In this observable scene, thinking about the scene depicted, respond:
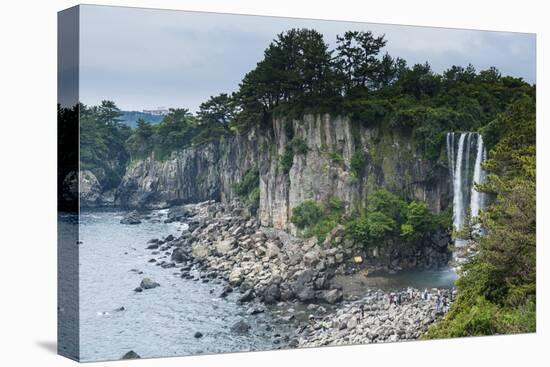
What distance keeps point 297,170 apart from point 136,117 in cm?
219

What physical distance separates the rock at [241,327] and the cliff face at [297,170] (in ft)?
4.25

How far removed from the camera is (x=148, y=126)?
11.5m

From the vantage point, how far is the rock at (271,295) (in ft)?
39.1

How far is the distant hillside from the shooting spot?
11352 millimetres

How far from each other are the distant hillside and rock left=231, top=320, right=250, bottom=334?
256 centimetres

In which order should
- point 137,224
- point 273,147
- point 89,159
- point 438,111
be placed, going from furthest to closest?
1. point 438,111
2. point 273,147
3. point 137,224
4. point 89,159

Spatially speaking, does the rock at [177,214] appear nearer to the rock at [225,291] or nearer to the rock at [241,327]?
the rock at [225,291]

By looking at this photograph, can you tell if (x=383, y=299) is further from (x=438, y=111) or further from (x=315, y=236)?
(x=438, y=111)

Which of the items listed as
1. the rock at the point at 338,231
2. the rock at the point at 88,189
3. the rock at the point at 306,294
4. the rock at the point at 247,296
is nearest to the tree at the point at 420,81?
the rock at the point at 338,231

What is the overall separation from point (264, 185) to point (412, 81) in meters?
2.44

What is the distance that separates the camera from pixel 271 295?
12.0 m

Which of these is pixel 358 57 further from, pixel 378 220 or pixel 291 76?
pixel 378 220

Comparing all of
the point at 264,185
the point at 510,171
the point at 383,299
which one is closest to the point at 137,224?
the point at 264,185

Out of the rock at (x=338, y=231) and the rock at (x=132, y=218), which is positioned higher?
the rock at (x=132, y=218)
